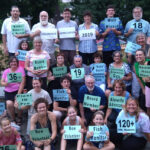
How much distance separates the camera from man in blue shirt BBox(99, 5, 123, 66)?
20.2 ft

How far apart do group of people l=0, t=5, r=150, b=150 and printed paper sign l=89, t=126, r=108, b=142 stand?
0.05ft

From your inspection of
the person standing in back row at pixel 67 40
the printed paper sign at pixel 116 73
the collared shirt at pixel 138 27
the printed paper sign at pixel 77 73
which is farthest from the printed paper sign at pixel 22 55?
the collared shirt at pixel 138 27

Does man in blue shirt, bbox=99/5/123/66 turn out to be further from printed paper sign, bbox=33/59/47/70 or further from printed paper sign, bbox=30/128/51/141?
printed paper sign, bbox=30/128/51/141

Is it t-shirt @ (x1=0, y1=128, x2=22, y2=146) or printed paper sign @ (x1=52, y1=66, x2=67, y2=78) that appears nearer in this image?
t-shirt @ (x1=0, y1=128, x2=22, y2=146)

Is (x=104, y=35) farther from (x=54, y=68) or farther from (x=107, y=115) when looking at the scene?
(x=107, y=115)

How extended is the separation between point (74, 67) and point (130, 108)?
1.79 metres

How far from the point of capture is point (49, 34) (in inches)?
241

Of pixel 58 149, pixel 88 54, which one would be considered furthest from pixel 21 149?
pixel 88 54

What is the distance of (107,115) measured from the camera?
5.02 m

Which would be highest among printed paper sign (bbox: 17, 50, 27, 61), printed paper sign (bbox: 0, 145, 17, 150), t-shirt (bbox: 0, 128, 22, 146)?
printed paper sign (bbox: 17, 50, 27, 61)

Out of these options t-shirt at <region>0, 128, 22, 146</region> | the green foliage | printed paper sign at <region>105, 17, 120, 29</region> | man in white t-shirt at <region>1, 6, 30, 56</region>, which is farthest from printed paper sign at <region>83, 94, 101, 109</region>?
the green foliage

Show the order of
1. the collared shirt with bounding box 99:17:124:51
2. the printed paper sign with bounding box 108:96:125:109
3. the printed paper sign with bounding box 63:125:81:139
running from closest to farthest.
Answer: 1. the printed paper sign with bounding box 63:125:81:139
2. the printed paper sign with bounding box 108:96:125:109
3. the collared shirt with bounding box 99:17:124:51

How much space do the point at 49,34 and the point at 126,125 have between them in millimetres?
2759

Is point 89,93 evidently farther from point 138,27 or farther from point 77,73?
point 138,27
